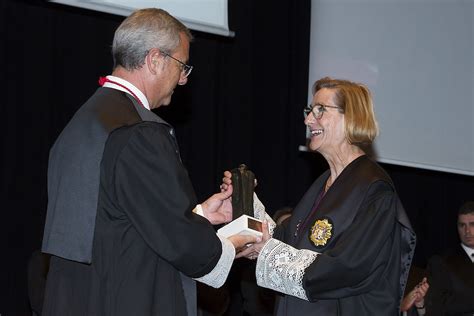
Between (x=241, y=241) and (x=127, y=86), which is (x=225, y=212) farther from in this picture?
(x=127, y=86)

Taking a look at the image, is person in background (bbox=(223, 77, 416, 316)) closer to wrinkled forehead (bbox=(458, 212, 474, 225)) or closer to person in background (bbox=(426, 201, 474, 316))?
person in background (bbox=(426, 201, 474, 316))

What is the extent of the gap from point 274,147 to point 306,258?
11.7 feet

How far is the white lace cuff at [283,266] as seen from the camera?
147 inches

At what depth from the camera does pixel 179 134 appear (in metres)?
6.80

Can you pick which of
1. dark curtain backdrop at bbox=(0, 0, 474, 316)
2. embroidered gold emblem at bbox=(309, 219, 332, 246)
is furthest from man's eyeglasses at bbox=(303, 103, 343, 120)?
dark curtain backdrop at bbox=(0, 0, 474, 316)

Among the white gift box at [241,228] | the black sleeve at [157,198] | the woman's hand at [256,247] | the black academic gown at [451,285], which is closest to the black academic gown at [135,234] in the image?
the black sleeve at [157,198]

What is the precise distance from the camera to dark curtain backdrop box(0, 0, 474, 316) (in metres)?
5.90

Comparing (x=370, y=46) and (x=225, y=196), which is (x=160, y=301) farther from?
(x=370, y=46)

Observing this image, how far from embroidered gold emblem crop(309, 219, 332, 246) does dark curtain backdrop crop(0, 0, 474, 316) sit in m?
2.68

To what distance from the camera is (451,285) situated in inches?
278

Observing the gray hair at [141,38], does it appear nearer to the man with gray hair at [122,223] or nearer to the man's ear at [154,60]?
the man's ear at [154,60]

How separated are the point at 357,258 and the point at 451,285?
3.70 m

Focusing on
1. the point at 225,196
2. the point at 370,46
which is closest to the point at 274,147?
the point at 370,46

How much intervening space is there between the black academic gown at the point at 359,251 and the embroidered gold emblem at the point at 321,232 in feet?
0.05
